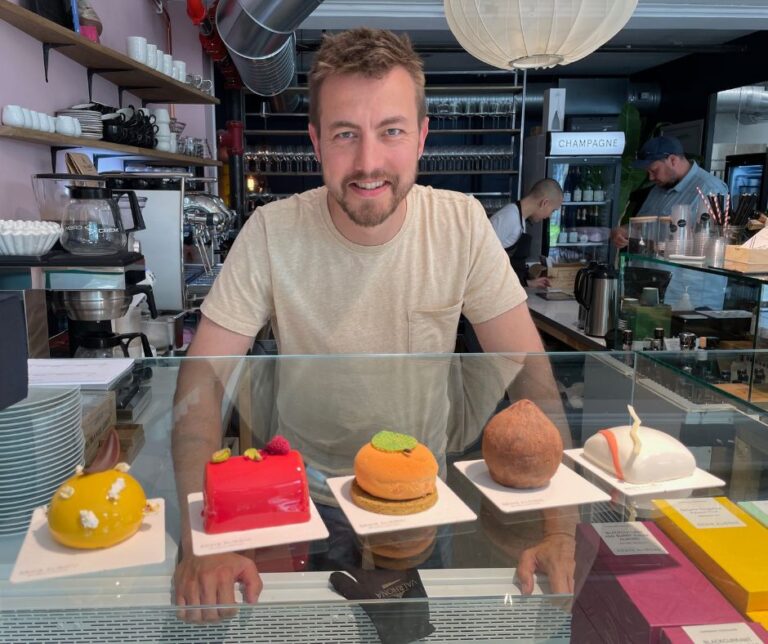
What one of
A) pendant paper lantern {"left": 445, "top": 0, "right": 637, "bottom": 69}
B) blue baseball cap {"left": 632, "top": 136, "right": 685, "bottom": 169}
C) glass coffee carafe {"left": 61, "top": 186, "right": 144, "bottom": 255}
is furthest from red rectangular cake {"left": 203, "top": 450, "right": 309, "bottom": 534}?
blue baseball cap {"left": 632, "top": 136, "right": 685, "bottom": 169}

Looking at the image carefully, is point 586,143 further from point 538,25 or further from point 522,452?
point 522,452

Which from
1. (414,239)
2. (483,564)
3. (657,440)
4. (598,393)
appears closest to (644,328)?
(414,239)

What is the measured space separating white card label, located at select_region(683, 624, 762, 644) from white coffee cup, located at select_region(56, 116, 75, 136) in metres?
3.05

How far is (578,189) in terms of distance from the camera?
7.98m

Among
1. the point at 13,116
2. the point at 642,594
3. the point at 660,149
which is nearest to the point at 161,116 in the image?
the point at 13,116

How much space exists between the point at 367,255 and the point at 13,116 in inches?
68.0

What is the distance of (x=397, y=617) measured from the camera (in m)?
0.70

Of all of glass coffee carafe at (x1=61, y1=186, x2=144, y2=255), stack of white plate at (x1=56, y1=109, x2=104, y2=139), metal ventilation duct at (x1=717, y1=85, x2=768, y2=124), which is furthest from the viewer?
metal ventilation duct at (x1=717, y1=85, x2=768, y2=124)

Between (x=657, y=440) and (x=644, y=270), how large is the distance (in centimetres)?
200

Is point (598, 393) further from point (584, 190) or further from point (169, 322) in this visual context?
point (584, 190)

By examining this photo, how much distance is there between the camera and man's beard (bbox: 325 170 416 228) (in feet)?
5.10

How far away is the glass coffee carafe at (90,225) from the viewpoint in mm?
2363

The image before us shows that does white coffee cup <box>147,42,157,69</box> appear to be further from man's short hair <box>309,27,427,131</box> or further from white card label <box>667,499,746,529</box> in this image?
white card label <box>667,499,746,529</box>

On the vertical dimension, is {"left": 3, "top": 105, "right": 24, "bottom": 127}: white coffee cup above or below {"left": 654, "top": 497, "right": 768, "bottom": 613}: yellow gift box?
above
